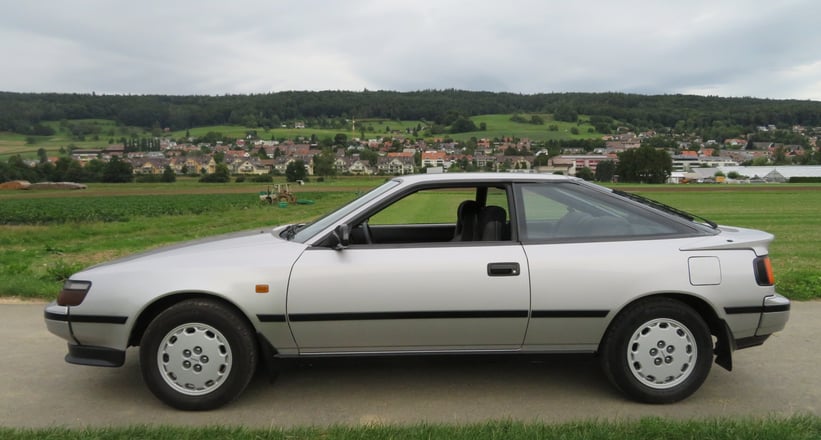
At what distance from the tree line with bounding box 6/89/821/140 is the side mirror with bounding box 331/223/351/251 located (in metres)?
127

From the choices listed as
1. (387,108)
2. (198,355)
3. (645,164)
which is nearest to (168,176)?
(645,164)

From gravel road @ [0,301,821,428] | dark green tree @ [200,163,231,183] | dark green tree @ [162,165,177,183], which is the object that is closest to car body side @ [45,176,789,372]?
gravel road @ [0,301,821,428]

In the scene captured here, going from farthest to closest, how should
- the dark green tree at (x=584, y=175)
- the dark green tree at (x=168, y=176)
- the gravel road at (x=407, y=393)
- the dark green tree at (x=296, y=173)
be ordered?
the dark green tree at (x=168, y=176)
the dark green tree at (x=296, y=173)
the dark green tree at (x=584, y=175)
the gravel road at (x=407, y=393)

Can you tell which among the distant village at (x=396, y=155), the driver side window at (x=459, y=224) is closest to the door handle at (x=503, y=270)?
the driver side window at (x=459, y=224)

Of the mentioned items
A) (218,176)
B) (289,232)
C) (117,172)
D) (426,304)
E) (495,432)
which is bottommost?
(218,176)

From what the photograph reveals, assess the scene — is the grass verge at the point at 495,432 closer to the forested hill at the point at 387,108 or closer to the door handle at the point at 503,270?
the door handle at the point at 503,270

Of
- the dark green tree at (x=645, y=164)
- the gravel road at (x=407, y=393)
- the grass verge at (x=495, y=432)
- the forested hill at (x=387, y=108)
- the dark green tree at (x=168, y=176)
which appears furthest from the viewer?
the forested hill at (x=387, y=108)

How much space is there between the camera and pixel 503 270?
11.7 ft

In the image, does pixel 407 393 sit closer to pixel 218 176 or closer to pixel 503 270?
pixel 503 270

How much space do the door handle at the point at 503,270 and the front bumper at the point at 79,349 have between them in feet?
7.57

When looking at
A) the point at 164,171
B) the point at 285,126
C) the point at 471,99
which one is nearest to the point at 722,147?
the point at 471,99

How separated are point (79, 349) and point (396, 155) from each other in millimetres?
91403

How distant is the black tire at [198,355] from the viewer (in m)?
→ 3.52

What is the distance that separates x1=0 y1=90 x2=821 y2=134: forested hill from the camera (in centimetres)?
13038
